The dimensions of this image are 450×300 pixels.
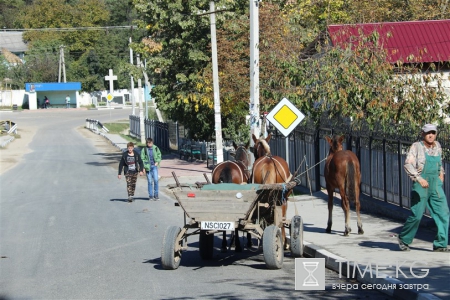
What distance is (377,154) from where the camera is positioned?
16.5m

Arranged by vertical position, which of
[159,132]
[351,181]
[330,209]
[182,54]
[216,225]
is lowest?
[330,209]

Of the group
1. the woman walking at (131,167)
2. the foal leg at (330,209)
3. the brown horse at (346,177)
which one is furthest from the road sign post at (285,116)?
the woman walking at (131,167)

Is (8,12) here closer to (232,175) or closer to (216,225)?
(232,175)

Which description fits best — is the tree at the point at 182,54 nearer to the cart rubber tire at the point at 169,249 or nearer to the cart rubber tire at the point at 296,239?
the cart rubber tire at the point at 296,239

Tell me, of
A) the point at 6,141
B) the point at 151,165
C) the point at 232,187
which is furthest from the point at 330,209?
the point at 6,141

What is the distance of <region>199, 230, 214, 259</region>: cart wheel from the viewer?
37.3 feet

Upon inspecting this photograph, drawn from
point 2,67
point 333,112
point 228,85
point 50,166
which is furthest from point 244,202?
point 2,67

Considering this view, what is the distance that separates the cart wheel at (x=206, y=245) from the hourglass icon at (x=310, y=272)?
5.42 ft

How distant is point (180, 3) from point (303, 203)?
56.6 feet

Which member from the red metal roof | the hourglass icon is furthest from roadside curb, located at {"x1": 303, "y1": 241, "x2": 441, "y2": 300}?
the red metal roof

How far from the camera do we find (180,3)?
3288 centimetres

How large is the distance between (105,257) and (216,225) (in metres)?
2.81

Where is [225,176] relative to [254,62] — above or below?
below

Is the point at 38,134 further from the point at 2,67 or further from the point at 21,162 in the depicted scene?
the point at 2,67
